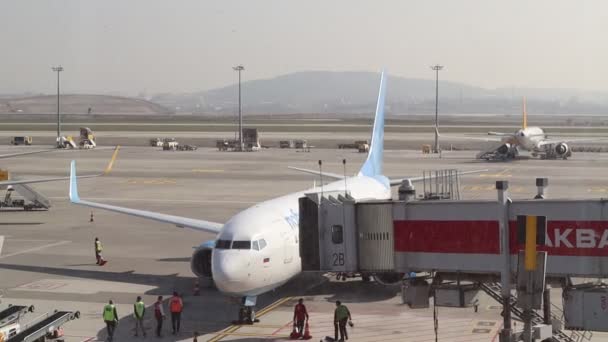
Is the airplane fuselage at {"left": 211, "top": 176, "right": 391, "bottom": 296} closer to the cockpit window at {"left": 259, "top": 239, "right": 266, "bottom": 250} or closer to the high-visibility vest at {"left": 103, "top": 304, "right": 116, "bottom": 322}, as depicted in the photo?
the cockpit window at {"left": 259, "top": 239, "right": 266, "bottom": 250}

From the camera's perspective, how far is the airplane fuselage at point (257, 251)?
92.9 ft

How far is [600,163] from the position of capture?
319 feet

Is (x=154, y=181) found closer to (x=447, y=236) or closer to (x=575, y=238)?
(x=447, y=236)

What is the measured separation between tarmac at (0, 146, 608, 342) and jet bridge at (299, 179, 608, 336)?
5743mm

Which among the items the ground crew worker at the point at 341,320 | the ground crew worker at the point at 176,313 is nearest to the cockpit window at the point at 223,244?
the ground crew worker at the point at 176,313

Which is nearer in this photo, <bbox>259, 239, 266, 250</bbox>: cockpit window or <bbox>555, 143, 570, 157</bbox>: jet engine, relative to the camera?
<bbox>259, 239, 266, 250</bbox>: cockpit window

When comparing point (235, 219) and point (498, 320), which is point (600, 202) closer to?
point (498, 320)

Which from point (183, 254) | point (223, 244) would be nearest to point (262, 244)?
point (223, 244)

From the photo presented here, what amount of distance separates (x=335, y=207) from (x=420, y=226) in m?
2.50

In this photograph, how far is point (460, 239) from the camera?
22062 millimetres

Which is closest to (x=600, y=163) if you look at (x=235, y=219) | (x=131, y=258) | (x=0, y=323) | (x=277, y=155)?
(x=277, y=155)

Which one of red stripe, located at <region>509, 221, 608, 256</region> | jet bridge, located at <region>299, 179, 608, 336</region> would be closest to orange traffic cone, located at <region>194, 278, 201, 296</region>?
jet bridge, located at <region>299, 179, 608, 336</region>

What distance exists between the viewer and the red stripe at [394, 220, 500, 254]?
2173 cm

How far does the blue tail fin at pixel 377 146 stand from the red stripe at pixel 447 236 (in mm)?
22968
